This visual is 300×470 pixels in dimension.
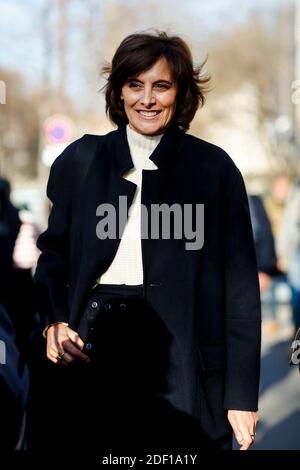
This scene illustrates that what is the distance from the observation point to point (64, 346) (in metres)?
3.16

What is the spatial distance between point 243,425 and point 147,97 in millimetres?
1128

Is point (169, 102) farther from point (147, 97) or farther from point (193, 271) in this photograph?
point (193, 271)

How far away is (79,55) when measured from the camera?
16859mm

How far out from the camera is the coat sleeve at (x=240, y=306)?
3.17 meters

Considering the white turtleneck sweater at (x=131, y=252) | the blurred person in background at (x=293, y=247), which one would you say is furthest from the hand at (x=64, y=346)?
the blurred person in background at (x=293, y=247)

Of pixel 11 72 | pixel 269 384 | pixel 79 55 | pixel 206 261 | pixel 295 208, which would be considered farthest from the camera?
pixel 11 72

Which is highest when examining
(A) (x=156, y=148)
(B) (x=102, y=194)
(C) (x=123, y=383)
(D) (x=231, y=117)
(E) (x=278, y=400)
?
(D) (x=231, y=117)

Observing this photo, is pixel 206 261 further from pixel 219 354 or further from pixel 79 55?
pixel 79 55

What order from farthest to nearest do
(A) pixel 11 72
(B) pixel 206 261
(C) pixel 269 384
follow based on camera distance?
1. (A) pixel 11 72
2. (C) pixel 269 384
3. (B) pixel 206 261

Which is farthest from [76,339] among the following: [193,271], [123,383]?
[193,271]

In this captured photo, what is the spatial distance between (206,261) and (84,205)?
449 millimetres

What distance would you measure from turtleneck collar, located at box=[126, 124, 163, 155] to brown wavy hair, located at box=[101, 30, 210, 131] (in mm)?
98
